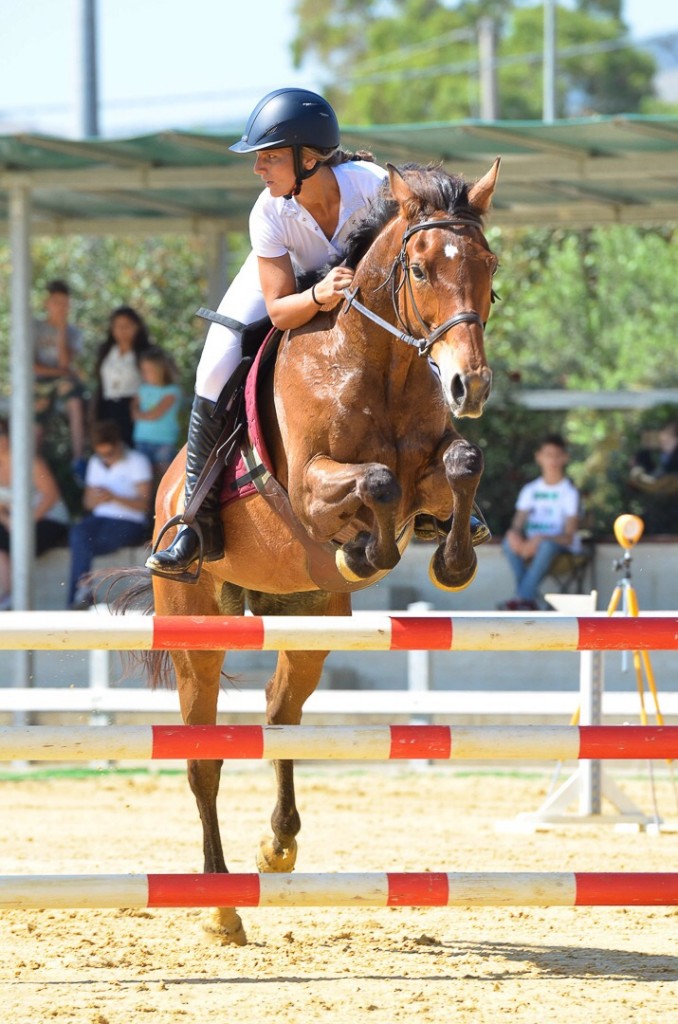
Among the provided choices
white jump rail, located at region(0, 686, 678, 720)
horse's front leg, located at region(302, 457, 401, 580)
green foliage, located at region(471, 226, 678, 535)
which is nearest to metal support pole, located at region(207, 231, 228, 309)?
green foliage, located at region(471, 226, 678, 535)

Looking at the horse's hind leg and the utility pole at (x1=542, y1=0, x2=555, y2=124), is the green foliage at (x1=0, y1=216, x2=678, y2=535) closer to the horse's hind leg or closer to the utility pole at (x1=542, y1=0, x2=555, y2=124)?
the utility pole at (x1=542, y1=0, x2=555, y2=124)

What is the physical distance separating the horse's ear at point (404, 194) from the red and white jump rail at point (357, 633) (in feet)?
4.31

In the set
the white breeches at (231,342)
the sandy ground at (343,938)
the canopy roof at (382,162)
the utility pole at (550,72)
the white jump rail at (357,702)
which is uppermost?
the utility pole at (550,72)

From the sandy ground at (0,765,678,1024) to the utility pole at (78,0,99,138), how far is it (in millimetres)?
6689

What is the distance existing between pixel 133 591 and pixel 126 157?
16.9 feet

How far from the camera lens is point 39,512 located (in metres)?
12.3

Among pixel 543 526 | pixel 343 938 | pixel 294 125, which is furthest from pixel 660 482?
pixel 294 125

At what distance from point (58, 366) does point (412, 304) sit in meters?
9.04

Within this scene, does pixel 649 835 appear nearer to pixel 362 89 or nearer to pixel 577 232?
pixel 577 232

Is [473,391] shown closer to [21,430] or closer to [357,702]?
[357,702]

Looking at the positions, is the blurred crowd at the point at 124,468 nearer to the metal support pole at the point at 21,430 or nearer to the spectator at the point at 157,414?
the spectator at the point at 157,414

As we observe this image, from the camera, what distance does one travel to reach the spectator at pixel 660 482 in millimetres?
12773

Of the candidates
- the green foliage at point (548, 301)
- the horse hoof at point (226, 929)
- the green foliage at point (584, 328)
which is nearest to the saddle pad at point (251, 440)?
the horse hoof at point (226, 929)

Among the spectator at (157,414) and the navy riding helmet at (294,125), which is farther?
the spectator at (157,414)
